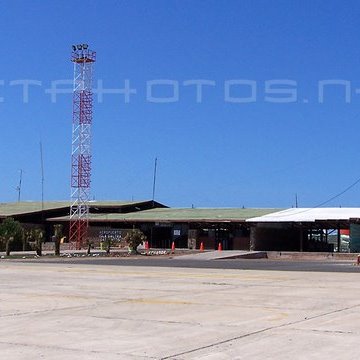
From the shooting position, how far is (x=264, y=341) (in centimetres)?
1035

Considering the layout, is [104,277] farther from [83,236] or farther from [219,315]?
[83,236]

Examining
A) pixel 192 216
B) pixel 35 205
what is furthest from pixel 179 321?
pixel 35 205

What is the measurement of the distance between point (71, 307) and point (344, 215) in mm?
45461

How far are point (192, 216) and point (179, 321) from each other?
180 ft

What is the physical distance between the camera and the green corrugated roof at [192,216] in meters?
64.2

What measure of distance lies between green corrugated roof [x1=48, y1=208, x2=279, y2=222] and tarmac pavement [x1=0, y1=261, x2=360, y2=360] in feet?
141

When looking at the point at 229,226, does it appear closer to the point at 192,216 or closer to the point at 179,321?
the point at 192,216

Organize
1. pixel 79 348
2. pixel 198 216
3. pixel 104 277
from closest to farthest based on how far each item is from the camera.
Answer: pixel 79 348 < pixel 104 277 < pixel 198 216

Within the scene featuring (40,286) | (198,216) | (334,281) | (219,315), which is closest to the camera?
(219,315)

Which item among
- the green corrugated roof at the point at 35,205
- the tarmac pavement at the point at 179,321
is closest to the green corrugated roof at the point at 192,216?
the green corrugated roof at the point at 35,205

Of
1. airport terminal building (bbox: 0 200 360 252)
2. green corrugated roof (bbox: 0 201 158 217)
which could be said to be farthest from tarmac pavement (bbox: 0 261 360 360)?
green corrugated roof (bbox: 0 201 158 217)

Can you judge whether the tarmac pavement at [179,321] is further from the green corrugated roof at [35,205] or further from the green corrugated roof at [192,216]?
the green corrugated roof at [35,205]

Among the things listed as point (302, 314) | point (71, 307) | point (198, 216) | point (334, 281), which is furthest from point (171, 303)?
point (198, 216)

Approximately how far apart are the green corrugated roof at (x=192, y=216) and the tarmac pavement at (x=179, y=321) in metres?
43.0
